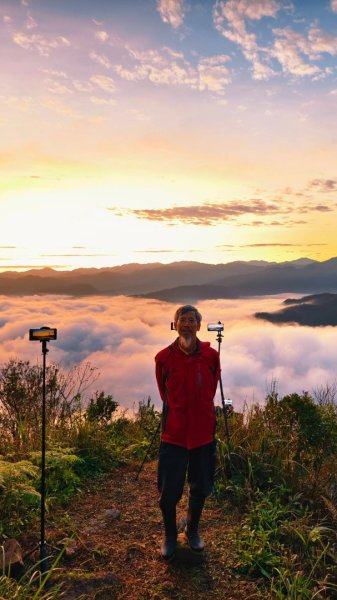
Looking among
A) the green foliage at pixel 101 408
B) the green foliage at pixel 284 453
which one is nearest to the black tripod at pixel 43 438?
the green foliage at pixel 284 453

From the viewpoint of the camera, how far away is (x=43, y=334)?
4.19 meters

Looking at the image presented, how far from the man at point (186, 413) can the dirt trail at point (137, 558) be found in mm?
506

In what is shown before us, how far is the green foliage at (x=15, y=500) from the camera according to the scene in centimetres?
464

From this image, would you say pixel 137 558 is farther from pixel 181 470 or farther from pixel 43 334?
pixel 43 334

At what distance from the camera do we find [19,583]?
3.74m

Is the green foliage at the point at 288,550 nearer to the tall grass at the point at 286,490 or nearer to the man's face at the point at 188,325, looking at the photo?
the tall grass at the point at 286,490

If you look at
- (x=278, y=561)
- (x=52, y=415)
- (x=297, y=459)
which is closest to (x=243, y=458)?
(x=297, y=459)

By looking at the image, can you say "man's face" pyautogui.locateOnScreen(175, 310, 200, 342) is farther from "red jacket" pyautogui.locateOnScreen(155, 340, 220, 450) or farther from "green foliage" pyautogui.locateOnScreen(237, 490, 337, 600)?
"green foliage" pyautogui.locateOnScreen(237, 490, 337, 600)

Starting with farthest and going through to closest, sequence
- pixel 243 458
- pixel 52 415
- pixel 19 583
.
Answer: pixel 52 415 < pixel 243 458 < pixel 19 583

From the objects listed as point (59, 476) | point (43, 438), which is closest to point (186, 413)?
point (43, 438)

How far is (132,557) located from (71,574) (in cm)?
67

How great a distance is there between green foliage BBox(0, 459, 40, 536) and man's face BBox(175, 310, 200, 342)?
229 centimetres

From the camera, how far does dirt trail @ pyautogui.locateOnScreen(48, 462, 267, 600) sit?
388cm

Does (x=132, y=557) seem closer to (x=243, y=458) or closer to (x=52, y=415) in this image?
(x=243, y=458)
